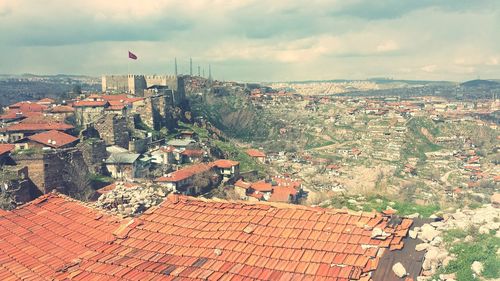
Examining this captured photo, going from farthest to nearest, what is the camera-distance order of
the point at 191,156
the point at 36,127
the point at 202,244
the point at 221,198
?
the point at 191,156 → the point at 36,127 → the point at 221,198 → the point at 202,244

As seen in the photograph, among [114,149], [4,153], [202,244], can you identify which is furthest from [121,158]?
[202,244]

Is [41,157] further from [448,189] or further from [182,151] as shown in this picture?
[448,189]

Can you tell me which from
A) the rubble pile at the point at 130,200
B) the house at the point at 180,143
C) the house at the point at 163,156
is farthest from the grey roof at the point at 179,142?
the rubble pile at the point at 130,200

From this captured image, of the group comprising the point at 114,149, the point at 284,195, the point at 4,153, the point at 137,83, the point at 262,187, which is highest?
the point at 137,83

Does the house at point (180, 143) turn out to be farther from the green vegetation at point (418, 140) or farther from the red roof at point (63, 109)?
the green vegetation at point (418, 140)

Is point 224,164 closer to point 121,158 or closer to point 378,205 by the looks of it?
point 121,158
